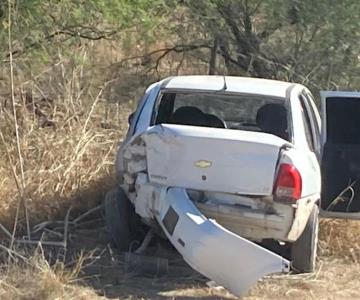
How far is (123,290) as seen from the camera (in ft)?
22.6

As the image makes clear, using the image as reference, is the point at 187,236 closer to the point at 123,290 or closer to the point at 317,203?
the point at 123,290

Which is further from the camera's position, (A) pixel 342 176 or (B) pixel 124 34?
(B) pixel 124 34

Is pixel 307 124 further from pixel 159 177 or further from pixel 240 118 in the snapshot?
pixel 159 177

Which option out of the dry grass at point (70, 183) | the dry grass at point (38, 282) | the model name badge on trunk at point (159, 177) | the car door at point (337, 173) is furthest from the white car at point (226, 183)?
the dry grass at point (38, 282)

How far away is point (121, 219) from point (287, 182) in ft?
5.03

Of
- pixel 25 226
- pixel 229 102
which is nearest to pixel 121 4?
pixel 229 102

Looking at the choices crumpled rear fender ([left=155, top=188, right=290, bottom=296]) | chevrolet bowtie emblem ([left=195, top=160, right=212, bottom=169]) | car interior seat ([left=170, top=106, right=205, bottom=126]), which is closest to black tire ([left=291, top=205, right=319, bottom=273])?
crumpled rear fender ([left=155, top=188, right=290, bottom=296])

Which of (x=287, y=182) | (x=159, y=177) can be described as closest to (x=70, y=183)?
(x=159, y=177)

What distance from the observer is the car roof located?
762 centimetres

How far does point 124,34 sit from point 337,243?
5.10 meters

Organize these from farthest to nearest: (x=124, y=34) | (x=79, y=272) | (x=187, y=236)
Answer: (x=124, y=34)
(x=79, y=272)
(x=187, y=236)

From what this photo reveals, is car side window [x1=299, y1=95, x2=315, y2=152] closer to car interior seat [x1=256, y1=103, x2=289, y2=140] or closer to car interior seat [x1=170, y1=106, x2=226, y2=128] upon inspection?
car interior seat [x1=256, y1=103, x2=289, y2=140]


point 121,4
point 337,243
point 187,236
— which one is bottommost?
point 337,243

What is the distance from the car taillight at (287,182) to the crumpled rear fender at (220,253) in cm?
48
